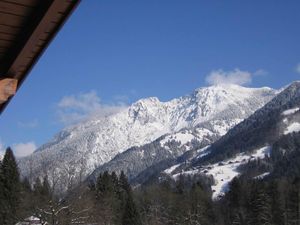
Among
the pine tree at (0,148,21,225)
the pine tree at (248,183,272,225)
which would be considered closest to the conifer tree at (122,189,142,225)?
the pine tree at (0,148,21,225)

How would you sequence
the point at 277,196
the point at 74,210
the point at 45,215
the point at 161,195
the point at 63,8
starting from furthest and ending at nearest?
the point at 161,195, the point at 277,196, the point at 74,210, the point at 45,215, the point at 63,8

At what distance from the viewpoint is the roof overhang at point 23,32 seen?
172 inches

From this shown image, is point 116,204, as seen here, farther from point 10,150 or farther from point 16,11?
point 16,11

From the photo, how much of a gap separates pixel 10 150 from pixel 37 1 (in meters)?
63.3

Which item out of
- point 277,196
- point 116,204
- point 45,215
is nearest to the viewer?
point 45,215

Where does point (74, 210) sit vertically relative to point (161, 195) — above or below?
below

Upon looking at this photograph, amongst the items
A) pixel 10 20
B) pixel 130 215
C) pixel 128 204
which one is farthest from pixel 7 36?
pixel 128 204

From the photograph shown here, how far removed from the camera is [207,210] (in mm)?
98938

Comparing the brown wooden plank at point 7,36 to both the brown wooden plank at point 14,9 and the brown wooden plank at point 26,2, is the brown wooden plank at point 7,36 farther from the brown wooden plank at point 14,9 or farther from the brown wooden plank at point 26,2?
the brown wooden plank at point 26,2

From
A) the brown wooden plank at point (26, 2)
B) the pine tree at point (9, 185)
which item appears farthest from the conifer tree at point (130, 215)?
the brown wooden plank at point (26, 2)

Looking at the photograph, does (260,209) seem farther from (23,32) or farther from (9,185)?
(23,32)

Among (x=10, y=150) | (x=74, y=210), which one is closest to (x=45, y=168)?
(x=74, y=210)

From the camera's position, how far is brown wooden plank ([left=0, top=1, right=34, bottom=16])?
443 centimetres

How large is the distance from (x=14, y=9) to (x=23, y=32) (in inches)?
15.1
